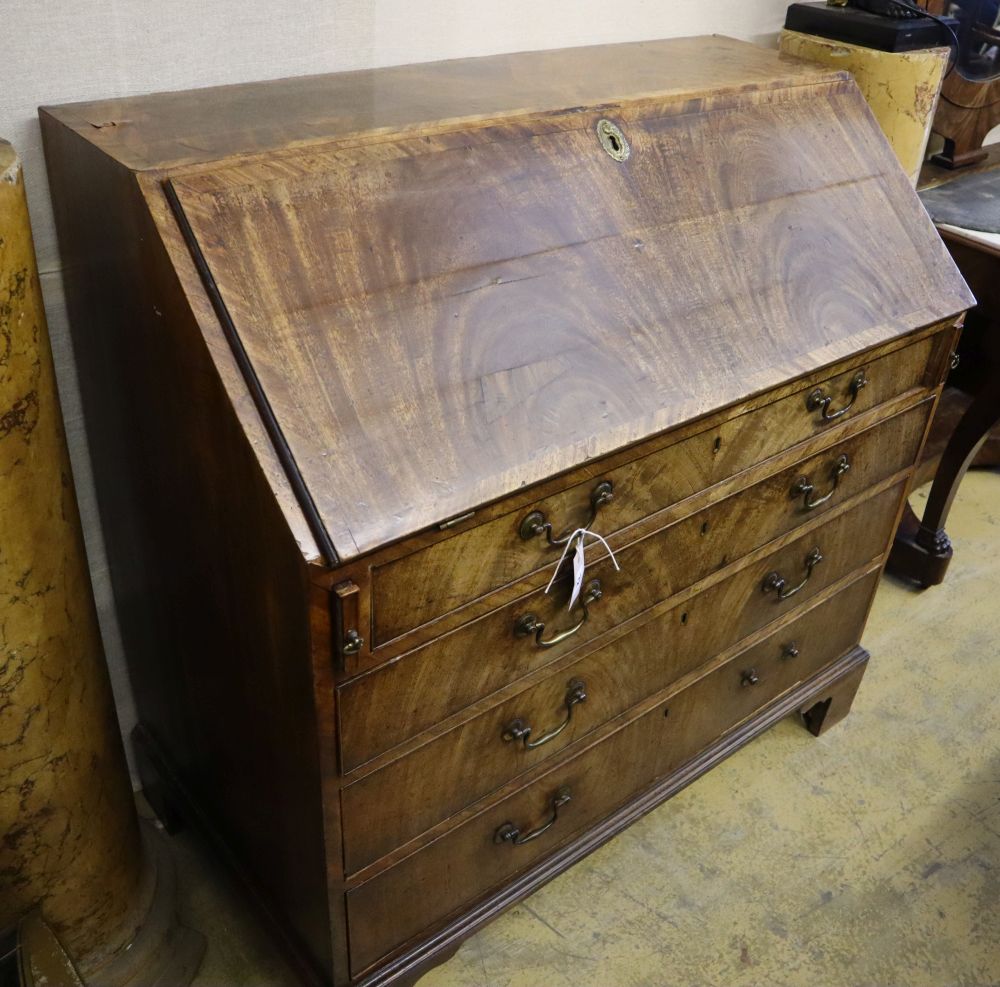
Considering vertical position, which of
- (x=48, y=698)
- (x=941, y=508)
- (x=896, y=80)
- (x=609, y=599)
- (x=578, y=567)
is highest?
(x=896, y=80)

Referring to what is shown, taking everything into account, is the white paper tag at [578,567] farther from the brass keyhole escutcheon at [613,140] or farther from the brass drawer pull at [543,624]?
the brass keyhole escutcheon at [613,140]

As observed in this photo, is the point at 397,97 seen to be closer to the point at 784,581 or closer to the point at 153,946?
the point at 784,581

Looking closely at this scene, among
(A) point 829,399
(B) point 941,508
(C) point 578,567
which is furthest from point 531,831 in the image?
(B) point 941,508

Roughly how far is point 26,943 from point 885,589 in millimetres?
1976

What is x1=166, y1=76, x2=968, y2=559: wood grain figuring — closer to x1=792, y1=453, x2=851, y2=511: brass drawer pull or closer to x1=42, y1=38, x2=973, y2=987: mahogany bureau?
x1=42, y1=38, x2=973, y2=987: mahogany bureau

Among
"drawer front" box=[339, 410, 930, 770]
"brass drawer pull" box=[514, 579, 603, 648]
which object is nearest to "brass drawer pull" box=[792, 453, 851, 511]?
"drawer front" box=[339, 410, 930, 770]

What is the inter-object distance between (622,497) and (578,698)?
0.33 meters

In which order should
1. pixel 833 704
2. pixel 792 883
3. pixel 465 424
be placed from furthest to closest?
pixel 833 704, pixel 792 883, pixel 465 424

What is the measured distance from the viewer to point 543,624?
125cm

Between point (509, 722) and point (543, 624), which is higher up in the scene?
point (543, 624)

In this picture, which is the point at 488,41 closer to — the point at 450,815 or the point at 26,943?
the point at 450,815

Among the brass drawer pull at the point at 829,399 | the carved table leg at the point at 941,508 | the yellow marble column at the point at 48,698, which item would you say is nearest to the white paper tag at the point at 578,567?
the brass drawer pull at the point at 829,399

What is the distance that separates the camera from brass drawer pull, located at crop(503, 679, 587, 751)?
133 centimetres

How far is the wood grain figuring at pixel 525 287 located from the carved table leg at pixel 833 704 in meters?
0.81
